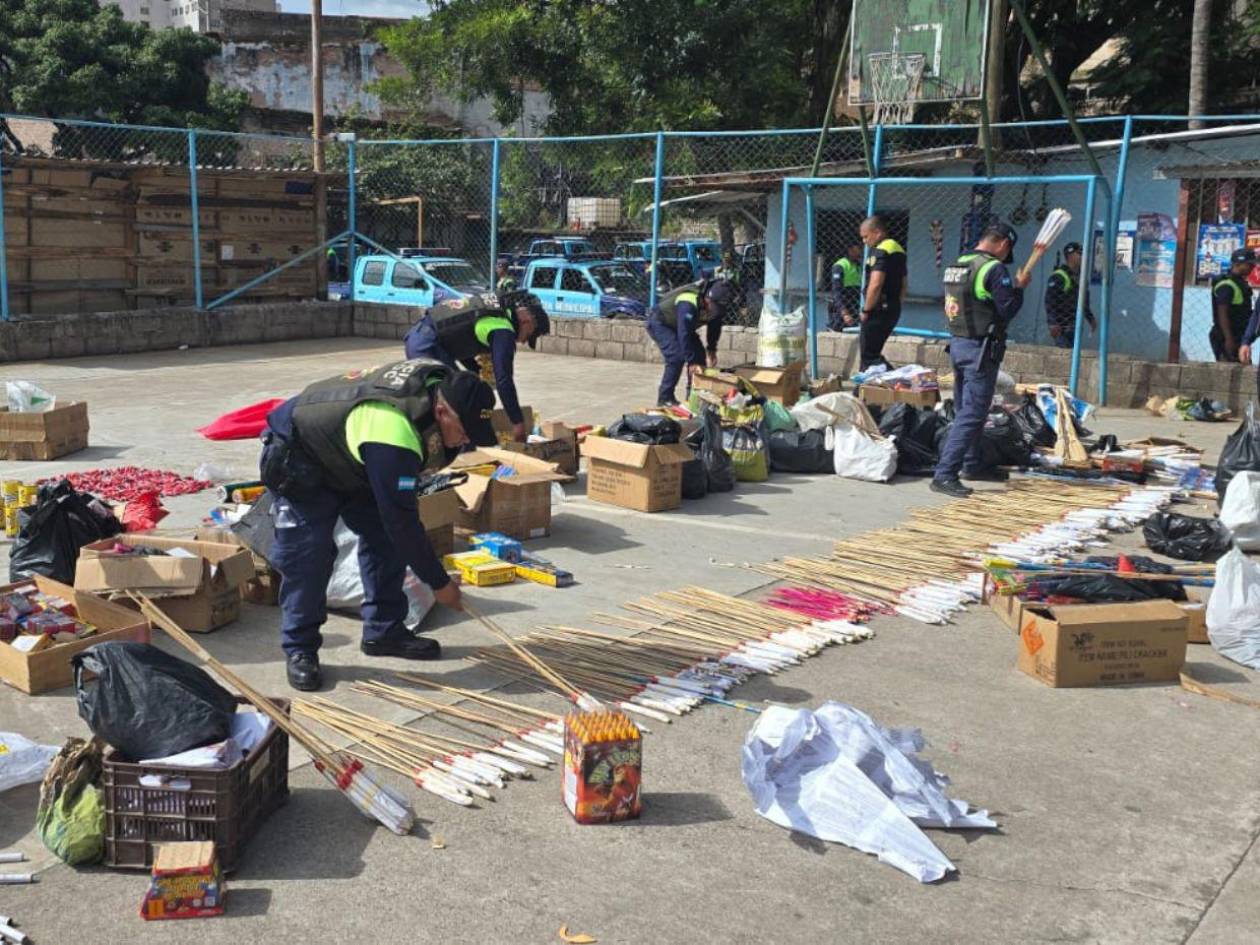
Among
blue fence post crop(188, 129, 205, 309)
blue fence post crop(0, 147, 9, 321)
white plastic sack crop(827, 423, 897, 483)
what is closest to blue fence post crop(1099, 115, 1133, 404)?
white plastic sack crop(827, 423, 897, 483)

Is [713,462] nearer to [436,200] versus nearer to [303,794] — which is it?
[303,794]

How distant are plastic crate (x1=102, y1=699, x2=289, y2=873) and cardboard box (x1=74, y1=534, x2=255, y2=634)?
2.12 meters

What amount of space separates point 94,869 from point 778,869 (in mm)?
2188

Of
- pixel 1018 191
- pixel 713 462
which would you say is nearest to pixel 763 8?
pixel 1018 191

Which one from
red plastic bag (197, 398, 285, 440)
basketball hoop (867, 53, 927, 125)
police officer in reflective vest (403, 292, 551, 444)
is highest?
basketball hoop (867, 53, 927, 125)

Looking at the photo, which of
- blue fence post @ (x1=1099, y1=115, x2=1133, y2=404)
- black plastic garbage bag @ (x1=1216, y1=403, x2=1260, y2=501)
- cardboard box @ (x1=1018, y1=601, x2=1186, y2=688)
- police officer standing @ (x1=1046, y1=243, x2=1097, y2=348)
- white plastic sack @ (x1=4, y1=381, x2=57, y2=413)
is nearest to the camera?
cardboard box @ (x1=1018, y1=601, x2=1186, y2=688)

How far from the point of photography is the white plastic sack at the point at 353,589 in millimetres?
6434

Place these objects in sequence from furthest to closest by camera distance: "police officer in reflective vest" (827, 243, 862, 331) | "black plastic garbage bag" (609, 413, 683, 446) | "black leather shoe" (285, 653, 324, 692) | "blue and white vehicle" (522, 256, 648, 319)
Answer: "blue and white vehicle" (522, 256, 648, 319), "police officer in reflective vest" (827, 243, 862, 331), "black plastic garbage bag" (609, 413, 683, 446), "black leather shoe" (285, 653, 324, 692)

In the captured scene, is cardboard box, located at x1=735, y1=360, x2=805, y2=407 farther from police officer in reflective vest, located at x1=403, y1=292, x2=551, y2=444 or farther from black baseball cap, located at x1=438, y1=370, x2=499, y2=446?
black baseball cap, located at x1=438, y1=370, x2=499, y2=446

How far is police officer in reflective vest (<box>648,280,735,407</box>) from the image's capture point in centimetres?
1187

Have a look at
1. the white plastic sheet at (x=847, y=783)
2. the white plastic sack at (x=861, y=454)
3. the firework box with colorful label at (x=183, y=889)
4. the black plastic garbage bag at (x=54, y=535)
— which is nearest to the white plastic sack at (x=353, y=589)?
the black plastic garbage bag at (x=54, y=535)

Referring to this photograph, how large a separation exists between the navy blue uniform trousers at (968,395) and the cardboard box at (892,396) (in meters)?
2.00

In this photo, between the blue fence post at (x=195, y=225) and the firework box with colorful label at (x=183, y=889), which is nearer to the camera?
the firework box with colorful label at (x=183, y=889)

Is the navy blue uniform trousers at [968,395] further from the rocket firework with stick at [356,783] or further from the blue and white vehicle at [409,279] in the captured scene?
the blue and white vehicle at [409,279]
